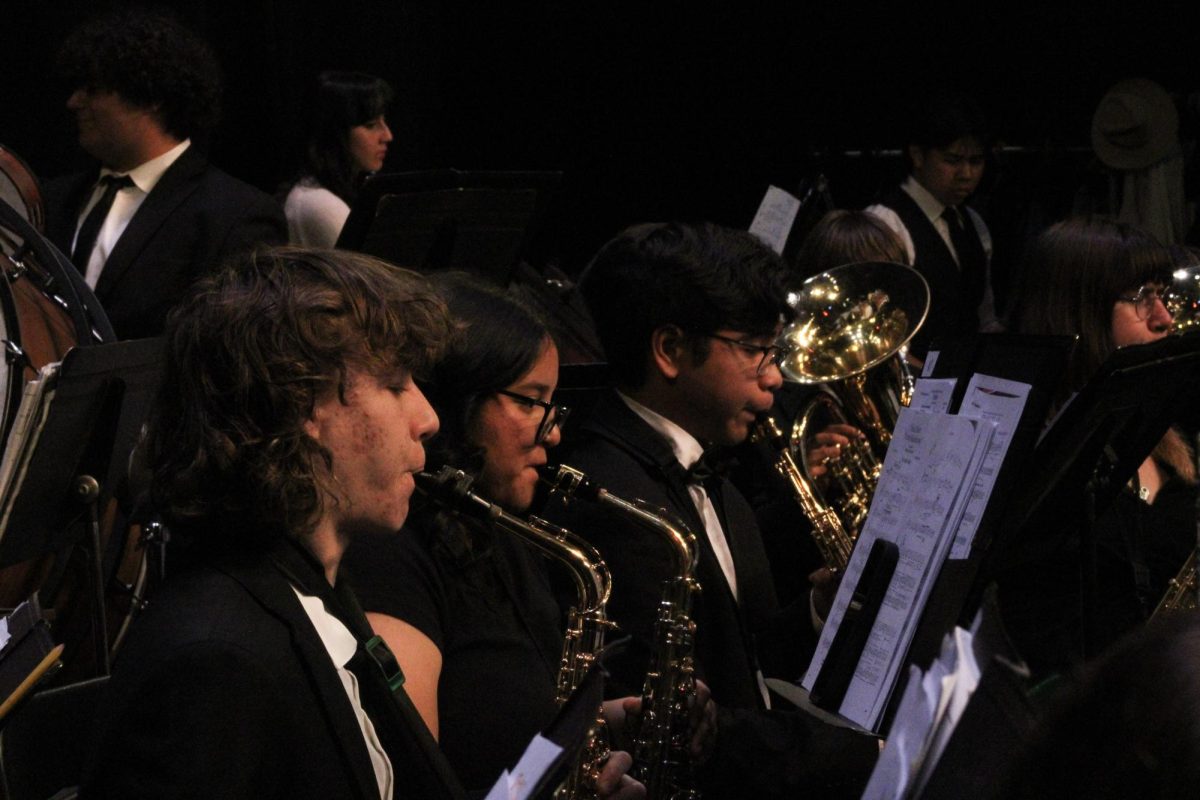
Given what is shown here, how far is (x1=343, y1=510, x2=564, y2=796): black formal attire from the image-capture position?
1.90 metres

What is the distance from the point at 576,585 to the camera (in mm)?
2264

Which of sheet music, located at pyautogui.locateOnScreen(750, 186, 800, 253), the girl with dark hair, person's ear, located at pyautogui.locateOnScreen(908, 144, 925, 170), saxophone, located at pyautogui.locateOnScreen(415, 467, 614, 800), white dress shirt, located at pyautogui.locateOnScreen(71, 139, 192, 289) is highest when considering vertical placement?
person's ear, located at pyautogui.locateOnScreen(908, 144, 925, 170)

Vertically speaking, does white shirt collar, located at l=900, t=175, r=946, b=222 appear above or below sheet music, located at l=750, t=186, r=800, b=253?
above

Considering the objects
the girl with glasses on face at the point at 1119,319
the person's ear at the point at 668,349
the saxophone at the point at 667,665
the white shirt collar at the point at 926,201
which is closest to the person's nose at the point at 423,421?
the saxophone at the point at 667,665

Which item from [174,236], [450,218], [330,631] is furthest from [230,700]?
[174,236]

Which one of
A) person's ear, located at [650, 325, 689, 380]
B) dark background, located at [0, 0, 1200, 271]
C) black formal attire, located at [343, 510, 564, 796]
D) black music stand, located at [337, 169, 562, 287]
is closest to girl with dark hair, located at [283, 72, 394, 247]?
dark background, located at [0, 0, 1200, 271]

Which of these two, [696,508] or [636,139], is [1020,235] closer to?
[636,139]

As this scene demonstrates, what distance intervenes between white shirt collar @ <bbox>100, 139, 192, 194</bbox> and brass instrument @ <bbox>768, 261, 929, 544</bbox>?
165 centimetres

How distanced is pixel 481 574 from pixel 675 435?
66cm

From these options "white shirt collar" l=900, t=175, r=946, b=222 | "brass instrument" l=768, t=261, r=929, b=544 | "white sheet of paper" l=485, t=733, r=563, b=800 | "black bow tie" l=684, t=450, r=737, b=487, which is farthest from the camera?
"white shirt collar" l=900, t=175, r=946, b=222

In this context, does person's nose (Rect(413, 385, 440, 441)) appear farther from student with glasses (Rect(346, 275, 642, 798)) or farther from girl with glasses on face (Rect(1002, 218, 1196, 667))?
girl with glasses on face (Rect(1002, 218, 1196, 667))

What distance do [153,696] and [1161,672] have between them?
0.94 meters

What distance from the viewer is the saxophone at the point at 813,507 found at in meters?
2.81

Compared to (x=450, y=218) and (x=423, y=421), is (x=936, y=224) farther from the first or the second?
(x=423, y=421)
